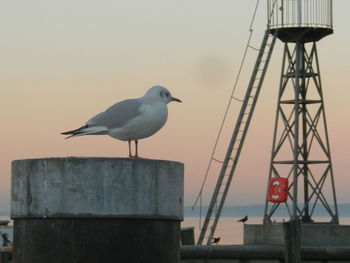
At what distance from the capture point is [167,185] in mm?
10352

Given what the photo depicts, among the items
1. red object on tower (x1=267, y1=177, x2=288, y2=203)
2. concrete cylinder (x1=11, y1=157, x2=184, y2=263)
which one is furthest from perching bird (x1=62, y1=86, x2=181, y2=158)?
red object on tower (x1=267, y1=177, x2=288, y2=203)

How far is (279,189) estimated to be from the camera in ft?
141

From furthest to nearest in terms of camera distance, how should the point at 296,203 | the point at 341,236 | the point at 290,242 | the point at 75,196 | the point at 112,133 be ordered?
the point at 296,203
the point at 341,236
the point at 290,242
the point at 112,133
the point at 75,196

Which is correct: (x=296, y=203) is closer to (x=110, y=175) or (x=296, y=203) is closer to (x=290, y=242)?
(x=290, y=242)

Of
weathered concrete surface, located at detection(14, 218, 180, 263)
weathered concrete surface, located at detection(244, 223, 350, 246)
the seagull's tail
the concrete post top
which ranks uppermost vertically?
the seagull's tail

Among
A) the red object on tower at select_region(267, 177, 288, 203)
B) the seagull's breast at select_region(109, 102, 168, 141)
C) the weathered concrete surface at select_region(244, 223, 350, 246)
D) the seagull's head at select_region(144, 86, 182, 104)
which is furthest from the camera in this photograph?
the red object on tower at select_region(267, 177, 288, 203)

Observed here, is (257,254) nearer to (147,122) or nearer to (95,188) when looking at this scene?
(147,122)

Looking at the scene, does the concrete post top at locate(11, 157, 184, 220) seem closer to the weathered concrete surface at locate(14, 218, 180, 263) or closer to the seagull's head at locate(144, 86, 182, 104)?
the weathered concrete surface at locate(14, 218, 180, 263)

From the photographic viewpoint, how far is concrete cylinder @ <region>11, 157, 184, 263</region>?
10023 mm

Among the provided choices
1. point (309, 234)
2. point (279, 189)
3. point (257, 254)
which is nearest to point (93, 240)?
point (257, 254)

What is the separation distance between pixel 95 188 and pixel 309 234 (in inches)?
1126

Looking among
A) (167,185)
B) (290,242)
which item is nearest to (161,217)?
(167,185)

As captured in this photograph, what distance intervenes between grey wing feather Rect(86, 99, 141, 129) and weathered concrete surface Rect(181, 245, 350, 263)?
64.7 ft

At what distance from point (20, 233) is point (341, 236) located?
28.5 m
